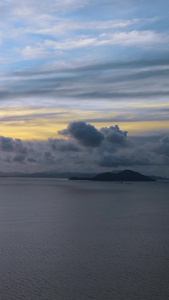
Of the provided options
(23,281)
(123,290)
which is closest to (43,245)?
(23,281)

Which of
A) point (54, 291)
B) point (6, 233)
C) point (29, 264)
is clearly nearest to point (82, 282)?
point (54, 291)

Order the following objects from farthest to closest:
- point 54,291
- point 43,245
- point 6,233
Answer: point 6,233
point 43,245
point 54,291

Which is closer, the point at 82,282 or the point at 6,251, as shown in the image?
the point at 82,282

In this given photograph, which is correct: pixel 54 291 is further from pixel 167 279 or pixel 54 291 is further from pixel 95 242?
pixel 95 242

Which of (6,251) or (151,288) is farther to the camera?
(6,251)

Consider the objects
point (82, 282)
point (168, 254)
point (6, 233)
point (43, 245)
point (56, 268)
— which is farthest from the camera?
point (6, 233)

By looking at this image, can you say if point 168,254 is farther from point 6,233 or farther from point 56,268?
point 6,233

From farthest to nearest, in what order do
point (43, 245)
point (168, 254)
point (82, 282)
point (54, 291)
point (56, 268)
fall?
1. point (43, 245)
2. point (168, 254)
3. point (56, 268)
4. point (82, 282)
5. point (54, 291)
